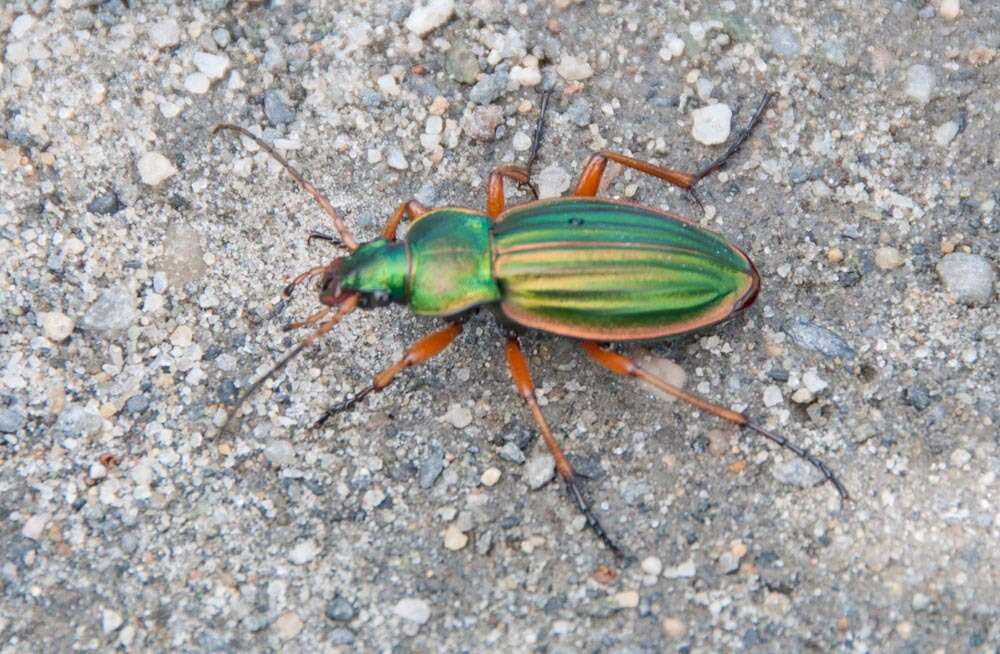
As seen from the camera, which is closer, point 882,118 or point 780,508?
point 780,508

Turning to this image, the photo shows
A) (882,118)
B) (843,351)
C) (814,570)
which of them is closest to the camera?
(814,570)

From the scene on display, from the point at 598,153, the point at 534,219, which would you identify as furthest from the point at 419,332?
the point at 598,153

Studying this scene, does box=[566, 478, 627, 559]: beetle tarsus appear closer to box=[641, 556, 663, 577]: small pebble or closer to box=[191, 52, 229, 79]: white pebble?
box=[641, 556, 663, 577]: small pebble

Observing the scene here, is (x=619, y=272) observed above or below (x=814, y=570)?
above

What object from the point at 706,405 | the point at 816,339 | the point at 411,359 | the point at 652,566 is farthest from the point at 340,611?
the point at 816,339

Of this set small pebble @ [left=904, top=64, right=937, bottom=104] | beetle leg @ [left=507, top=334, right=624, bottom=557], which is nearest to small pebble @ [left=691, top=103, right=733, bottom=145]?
small pebble @ [left=904, top=64, right=937, bottom=104]

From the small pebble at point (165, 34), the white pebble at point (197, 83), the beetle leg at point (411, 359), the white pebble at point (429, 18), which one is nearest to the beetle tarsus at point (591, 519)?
the beetle leg at point (411, 359)

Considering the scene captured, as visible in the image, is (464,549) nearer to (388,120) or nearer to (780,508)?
(780,508)
